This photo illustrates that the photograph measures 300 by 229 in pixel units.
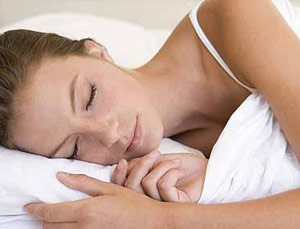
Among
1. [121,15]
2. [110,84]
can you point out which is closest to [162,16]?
[121,15]

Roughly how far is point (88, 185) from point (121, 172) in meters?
0.07

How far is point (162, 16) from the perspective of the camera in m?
2.14

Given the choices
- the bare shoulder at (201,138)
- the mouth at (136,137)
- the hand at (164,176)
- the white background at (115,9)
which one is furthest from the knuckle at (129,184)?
the white background at (115,9)

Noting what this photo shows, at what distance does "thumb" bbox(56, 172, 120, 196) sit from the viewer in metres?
1.00

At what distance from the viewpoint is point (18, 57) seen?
1.13 m

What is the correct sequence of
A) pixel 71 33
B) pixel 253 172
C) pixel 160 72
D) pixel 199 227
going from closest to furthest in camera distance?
pixel 199 227, pixel 253 172, pixel 160 72, pixel 71 33

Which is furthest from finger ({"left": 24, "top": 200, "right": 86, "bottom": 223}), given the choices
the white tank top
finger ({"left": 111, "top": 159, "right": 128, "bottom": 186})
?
the white tank top

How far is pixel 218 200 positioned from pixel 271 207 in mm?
117

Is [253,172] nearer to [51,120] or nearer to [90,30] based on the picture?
[51,120]

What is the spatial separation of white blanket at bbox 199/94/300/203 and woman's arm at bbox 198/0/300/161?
38 millimetres

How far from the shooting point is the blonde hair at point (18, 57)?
1.09 m

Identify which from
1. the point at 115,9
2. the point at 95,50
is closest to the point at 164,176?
the point at 95,50

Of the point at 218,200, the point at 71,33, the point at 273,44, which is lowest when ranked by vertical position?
the point at 218,200

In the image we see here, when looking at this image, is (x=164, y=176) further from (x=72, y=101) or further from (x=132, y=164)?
(x=72, y=101)
